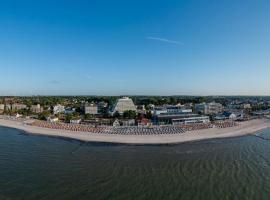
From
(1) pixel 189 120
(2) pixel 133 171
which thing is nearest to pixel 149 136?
(2) pixel 133 171

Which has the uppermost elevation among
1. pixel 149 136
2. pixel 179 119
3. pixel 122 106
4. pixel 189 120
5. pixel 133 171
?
pixel 122 106

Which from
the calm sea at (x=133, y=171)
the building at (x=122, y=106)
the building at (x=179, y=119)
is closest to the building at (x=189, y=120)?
the building at (x=179, y=119)

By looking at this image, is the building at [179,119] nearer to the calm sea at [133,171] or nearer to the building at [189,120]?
the building at [189,120]

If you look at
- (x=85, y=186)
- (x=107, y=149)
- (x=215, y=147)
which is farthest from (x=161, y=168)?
(x=215, y=147)

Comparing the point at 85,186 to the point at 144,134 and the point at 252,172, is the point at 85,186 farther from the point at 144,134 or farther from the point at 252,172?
the point at 144,134

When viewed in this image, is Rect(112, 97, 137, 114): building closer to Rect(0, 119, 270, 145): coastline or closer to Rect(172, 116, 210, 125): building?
Rect(172, 116, 210, 125): building

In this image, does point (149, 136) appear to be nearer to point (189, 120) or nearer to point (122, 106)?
point (189, 120)

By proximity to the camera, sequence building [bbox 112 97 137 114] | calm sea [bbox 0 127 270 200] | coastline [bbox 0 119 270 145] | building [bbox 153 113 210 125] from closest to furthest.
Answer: calm sea [bbox 0 127 270 200] < coastline [bbox 0 119 270 145] < building [bbox 153 113 210 125] < building [bbox 112 97 137 114]

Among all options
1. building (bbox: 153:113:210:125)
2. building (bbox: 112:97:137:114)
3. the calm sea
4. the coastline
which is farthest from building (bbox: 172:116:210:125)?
building (bbox: 112:97:137:114)
